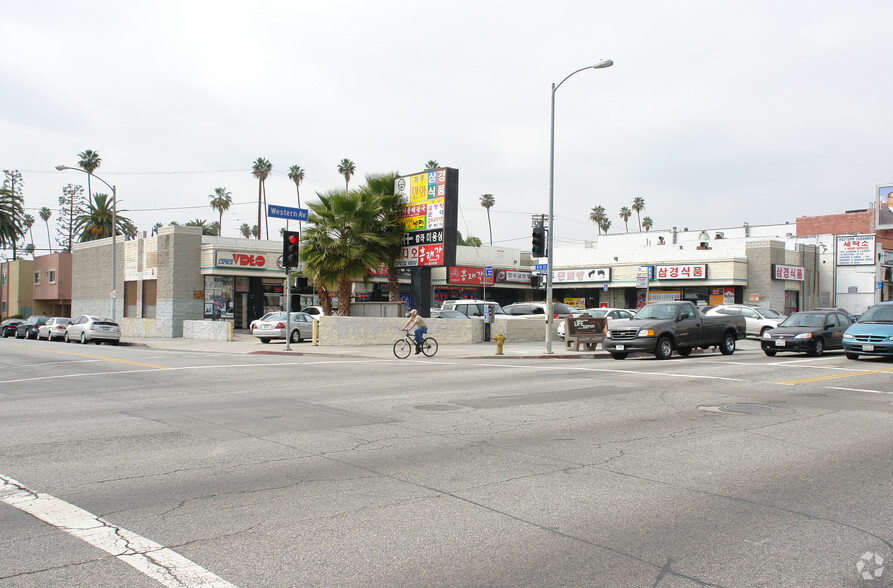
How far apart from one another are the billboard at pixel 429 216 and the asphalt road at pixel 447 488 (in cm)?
1520

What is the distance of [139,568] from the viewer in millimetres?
4457

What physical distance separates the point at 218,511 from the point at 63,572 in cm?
140

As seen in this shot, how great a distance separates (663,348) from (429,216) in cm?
1136

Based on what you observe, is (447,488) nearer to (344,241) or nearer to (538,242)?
(538,242)

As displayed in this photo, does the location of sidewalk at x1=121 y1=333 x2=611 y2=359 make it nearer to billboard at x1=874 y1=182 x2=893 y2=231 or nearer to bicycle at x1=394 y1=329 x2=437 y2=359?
bicycle at x1=394 y1=329 x2=437 y2=359

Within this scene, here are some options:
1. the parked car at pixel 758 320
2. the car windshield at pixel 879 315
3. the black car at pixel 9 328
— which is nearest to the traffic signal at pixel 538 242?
the car windshield at pixel 879 315

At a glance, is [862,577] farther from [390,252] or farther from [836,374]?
[390,252]

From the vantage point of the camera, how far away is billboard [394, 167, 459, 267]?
27766mm

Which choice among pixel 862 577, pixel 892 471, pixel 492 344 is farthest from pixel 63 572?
pixel 492 344

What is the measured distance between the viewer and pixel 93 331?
3369 cm

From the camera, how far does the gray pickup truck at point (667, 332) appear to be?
21.2 meters

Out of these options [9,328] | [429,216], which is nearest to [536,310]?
[429,216]

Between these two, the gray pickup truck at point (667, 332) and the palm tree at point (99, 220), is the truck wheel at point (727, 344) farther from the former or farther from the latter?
the palm tree at point (99, 220)

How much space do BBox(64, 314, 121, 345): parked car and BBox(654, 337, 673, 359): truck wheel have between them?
85.1ft
